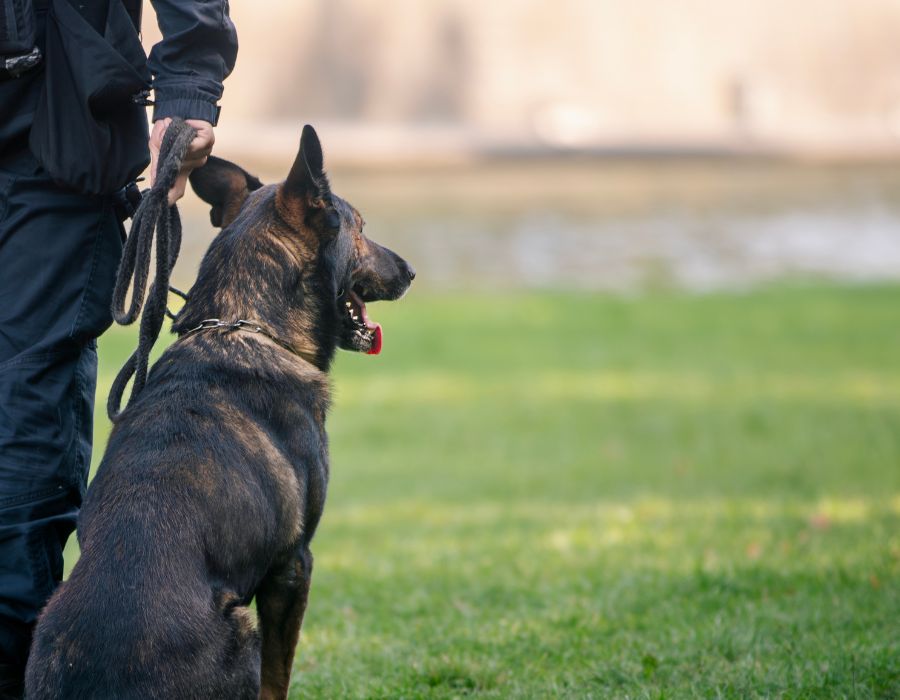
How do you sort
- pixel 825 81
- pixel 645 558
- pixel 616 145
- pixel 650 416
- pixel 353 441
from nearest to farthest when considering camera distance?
1. pixel 645 558
2. pixel 353 441
3. pixel 650 416
4. pixel 616 145
5. pixel 825 81

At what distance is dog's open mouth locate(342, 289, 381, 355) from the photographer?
398 cm

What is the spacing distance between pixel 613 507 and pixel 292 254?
503 centimetres

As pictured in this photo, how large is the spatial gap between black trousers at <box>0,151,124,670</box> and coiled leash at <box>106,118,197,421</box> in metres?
0.14

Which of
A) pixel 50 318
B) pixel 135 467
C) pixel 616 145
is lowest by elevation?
pixel 135 467

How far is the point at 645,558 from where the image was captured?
633 centimetres

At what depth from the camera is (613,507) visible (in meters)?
8.31

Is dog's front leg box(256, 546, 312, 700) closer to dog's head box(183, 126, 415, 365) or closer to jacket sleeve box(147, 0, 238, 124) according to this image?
dog's head box(183, 126, 415, 365)

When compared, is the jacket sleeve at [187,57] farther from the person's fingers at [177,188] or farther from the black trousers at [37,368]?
the black trousers at [37,368]

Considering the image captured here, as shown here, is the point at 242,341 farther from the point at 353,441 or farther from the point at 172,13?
the point at 353,441

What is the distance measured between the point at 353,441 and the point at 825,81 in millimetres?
25980

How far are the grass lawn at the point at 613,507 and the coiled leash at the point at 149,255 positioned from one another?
133 centimetres

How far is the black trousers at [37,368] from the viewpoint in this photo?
11.6 feet

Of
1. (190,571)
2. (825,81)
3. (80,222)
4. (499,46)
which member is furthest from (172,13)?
(825,81)

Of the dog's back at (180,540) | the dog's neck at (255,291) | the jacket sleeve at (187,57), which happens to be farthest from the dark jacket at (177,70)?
Answer: the dog's back at (180,540)
